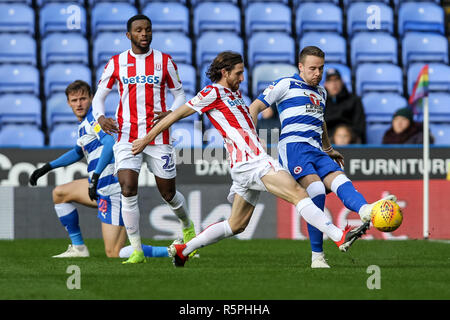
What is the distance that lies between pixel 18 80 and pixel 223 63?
21.7 ft

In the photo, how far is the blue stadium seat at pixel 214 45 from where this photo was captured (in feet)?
43.8

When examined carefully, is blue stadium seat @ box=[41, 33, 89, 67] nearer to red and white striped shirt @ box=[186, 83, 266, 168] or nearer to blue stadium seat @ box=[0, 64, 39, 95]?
blue stadium seat @ box=[0, 64, 39, 95]

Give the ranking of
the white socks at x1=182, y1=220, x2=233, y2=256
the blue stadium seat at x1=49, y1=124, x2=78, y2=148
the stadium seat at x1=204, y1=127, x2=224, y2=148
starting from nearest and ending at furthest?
the white socks at x1=182, y1=220, x2=233, y2=256, the stadium seat at x1=204, y1=127, x2=224, y2=148, the blue stadium seat at x1=49, y1=124, x2=78, y2=148

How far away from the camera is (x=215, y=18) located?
13906mm

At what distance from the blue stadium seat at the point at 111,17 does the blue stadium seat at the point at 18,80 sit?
1391 mm

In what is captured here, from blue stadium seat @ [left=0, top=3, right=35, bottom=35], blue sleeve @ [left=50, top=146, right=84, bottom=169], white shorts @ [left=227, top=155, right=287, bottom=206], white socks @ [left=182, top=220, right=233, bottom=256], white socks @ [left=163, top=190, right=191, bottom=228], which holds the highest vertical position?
blue stadium seat @ [left=0, top=3, right=35, bottom=35]

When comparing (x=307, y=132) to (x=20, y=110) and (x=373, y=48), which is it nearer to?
(x=20, y=110)

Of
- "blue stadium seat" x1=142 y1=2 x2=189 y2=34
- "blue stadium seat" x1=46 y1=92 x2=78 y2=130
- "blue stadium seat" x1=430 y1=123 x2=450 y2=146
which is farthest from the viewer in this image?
"blue stadium seat" x1=142 y1=2 x2=189 y2=34

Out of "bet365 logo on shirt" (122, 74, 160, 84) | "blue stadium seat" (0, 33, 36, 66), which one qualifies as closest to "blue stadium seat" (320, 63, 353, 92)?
"blue stadium seat" (0, 33, 36, 66)

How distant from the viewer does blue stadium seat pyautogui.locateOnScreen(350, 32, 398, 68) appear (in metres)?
13.9

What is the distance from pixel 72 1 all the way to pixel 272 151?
441 cm

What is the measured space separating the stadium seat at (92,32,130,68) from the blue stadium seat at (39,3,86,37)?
1.69 feet

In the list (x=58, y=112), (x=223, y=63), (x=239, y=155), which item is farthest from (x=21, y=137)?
(x=239, y=155)

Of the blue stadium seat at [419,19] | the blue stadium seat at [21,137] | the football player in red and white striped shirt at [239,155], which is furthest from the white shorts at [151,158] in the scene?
the blue stadium seat at [419,19]
